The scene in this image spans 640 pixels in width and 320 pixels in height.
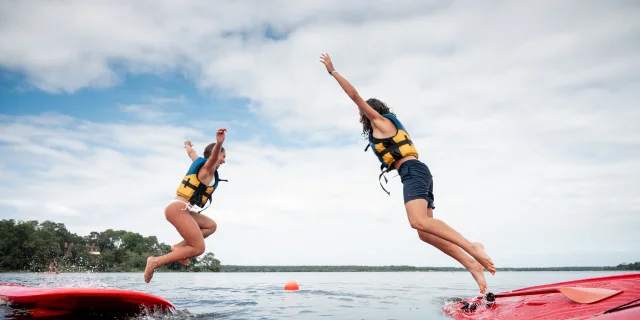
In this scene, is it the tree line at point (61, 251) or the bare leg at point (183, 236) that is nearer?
the bare leg at point (183, 236)

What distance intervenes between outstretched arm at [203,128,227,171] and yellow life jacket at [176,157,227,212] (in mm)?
248

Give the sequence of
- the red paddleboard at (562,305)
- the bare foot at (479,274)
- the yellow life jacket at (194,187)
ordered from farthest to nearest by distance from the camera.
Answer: the yellow life jacket at (194,187) → the bare foot at (479,274) → the red paddleboard at (562,305)

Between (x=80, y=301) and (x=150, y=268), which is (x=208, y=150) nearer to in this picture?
(x=150, y=268)

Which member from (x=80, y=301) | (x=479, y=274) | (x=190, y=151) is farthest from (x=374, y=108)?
(x=80, y=301)

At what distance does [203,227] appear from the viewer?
24.0ft

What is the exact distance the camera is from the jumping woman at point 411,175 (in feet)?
17.2

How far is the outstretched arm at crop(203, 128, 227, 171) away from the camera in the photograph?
6.15 m

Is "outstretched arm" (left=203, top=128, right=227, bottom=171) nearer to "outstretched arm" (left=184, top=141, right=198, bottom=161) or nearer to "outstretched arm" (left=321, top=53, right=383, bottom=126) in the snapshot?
"outstretched arm" (left=184, top=141, right=198, bottom=161)

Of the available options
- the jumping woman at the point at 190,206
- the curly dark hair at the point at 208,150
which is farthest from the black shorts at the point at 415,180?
the curly dark hair at the point at 208,150

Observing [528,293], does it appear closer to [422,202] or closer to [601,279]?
[601,279]

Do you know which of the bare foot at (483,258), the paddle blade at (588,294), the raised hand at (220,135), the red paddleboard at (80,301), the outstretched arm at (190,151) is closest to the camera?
the paddle blade at (588,294)

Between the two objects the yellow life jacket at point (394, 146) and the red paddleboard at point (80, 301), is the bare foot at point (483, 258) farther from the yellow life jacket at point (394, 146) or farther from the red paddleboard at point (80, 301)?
the red paddleboard at point (80, 301)

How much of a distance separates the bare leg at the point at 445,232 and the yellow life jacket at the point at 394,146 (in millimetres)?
668

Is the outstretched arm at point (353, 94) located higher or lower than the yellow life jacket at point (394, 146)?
higher
